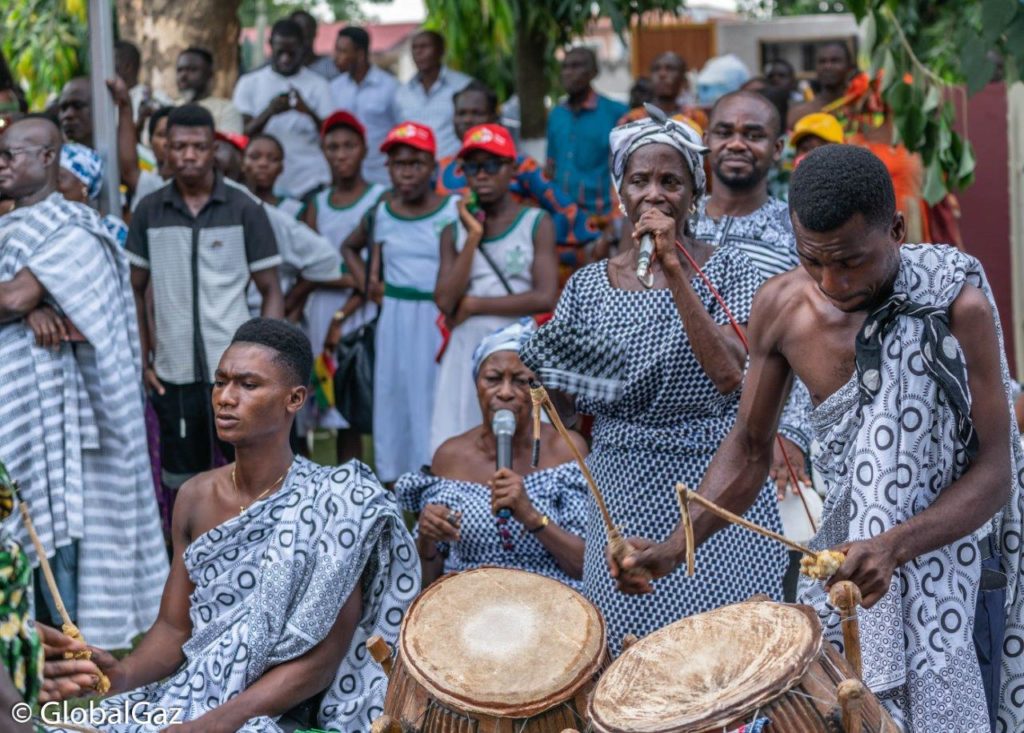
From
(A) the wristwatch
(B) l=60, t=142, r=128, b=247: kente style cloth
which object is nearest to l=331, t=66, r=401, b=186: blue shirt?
(B) l=60, t=142, r=128, b=247: kente style cloth

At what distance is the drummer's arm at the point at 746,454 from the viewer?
150 inches

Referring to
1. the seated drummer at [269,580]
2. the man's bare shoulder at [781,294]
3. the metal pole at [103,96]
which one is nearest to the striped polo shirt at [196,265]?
the metal pole at [103,96]

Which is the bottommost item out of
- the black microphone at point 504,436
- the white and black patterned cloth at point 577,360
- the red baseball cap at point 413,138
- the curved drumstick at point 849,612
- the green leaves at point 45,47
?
the black microphone at point 504,436

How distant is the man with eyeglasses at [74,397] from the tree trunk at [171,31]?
4.99 metres

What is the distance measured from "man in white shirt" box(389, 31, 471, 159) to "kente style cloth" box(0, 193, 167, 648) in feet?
14.3

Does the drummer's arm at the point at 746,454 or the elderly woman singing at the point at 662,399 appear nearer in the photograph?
the drummer's arm at the point at 746,454

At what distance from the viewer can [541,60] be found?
11250 mm

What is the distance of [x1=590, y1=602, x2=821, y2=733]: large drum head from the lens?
3.11 metres

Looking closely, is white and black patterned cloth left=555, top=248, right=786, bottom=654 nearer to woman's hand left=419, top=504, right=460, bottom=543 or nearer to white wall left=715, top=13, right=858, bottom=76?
woman's hand left=419, top=504, right=460, bottom=543

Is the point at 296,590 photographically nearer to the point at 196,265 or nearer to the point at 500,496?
the point at 500,496

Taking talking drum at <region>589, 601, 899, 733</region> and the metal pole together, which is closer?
talking drum at <region>589, 601, 899, 733</region>

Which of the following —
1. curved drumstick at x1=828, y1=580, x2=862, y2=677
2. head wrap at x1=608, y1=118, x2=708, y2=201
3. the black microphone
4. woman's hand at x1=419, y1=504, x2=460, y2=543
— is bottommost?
woman's hand at x1=419, y1=504, x2=460, y2=543

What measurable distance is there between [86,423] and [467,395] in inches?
77.6

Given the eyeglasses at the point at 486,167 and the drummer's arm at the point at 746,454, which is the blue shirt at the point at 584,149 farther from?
the drummer's arm at the point at 746,454
